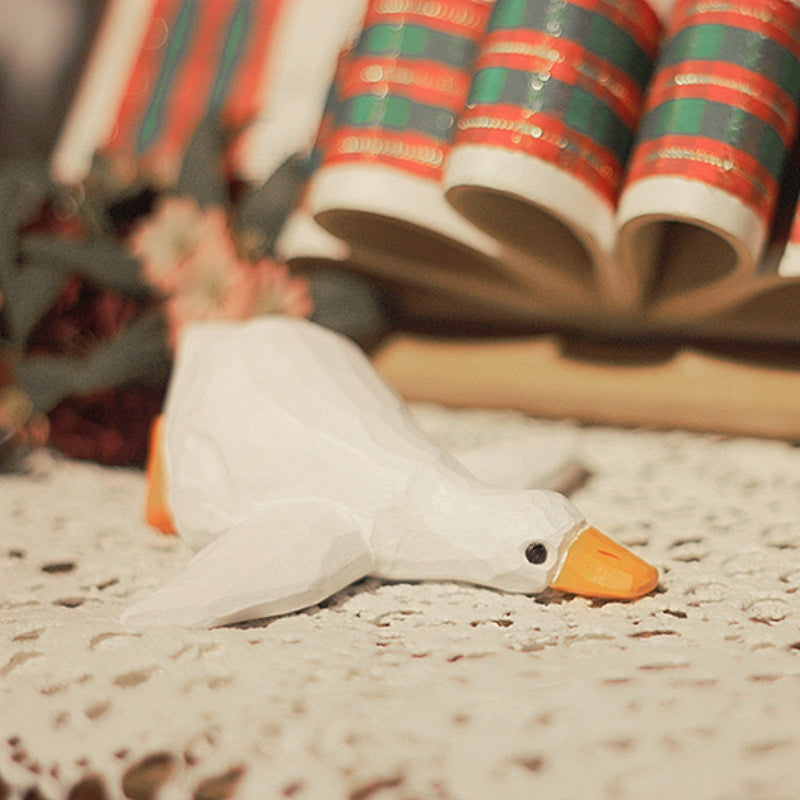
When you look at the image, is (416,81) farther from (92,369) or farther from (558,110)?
(92,369)

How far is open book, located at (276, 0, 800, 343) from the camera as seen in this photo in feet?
1.65

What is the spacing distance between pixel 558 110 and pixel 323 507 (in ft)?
1.08

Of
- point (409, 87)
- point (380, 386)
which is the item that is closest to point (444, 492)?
point (380, 386)

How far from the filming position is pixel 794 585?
371 mm

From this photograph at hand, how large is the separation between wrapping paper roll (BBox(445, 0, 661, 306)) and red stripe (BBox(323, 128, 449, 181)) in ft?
0.17

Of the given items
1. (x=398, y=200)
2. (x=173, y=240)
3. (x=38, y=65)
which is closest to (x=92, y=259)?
(x=173, y=240)

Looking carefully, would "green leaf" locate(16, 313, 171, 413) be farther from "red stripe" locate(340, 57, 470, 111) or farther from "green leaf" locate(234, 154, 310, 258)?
"red stripe" locate(340, 57, 470, 111)

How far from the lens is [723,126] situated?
50 cm

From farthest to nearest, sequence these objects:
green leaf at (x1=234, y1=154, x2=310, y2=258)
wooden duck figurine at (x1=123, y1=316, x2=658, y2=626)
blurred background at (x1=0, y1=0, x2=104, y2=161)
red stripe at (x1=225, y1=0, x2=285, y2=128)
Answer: blurred background at (x1=0, y1=0, x2=104, y2=161), red stripe at (x1=225, y1=0, x2=285, y2=128), green leaf at (x1=234, y1=154, x2=310, y2=258), wooden duck figurine at (x1=123, y1=316, x2=658, y2=626)

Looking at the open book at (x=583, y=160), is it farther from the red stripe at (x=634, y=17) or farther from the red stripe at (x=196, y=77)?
the red stripe at (x=196, y=77)

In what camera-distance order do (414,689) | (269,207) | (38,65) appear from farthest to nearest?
(38,65), (269,207), (414,689)

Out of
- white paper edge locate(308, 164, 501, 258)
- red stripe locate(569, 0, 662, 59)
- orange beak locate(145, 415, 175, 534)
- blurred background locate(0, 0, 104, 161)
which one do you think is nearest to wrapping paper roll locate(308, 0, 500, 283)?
white paper edge locate(308, 164, 501, 258)

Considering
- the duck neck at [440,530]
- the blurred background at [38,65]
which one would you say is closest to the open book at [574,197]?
the duck neck at [440,530]

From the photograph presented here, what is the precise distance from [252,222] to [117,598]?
1.30 feet
